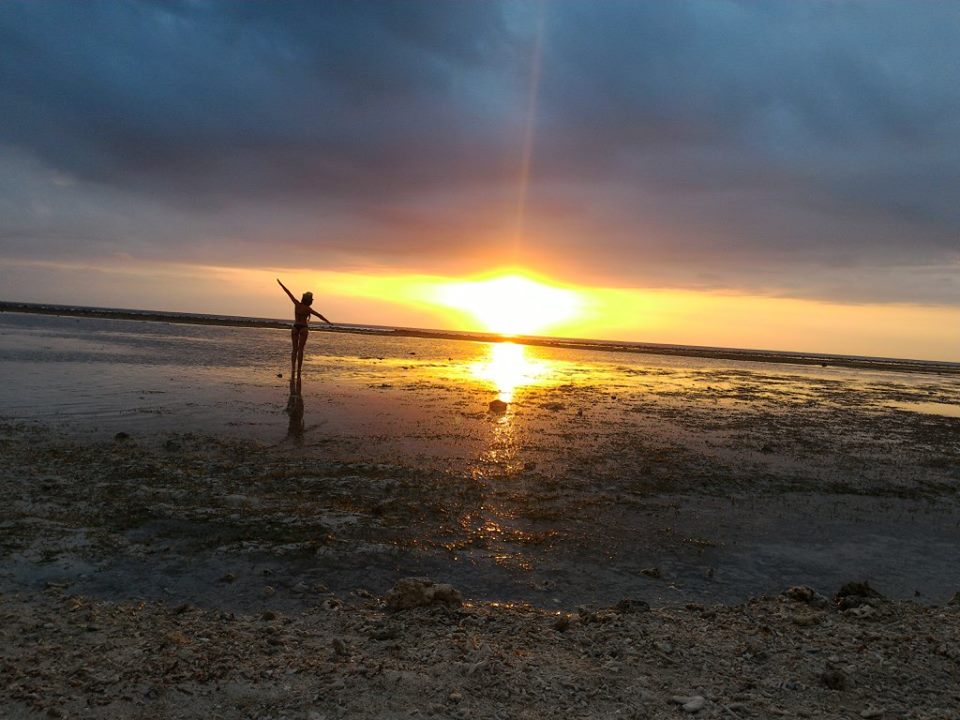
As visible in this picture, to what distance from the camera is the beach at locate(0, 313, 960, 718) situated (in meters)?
4.70

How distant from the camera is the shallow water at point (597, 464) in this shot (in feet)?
26.0

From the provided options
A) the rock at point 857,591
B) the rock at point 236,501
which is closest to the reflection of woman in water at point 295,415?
the rock at point 236,501

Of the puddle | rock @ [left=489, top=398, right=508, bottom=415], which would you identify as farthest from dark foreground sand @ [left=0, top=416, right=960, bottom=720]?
the puddle

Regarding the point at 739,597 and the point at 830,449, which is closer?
the point at 739,597

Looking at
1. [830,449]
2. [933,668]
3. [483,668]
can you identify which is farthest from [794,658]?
[830,449]

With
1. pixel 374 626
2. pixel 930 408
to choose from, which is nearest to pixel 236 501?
pixel 374 626

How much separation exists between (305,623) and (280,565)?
159 cm

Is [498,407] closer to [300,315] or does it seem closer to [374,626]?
[300,315]

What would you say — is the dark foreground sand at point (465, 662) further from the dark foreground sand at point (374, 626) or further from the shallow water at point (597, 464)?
the shallow water at point (597, 464)

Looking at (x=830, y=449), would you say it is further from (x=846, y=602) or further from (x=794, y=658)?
(x=794, y=658)

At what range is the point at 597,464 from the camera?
14273 mm

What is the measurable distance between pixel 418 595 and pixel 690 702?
9.41 feet

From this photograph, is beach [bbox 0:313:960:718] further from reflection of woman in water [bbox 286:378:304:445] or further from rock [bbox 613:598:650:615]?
reflection of woman in water [bbox 286:378:304:445]

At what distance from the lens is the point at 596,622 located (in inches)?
Answer: 237
